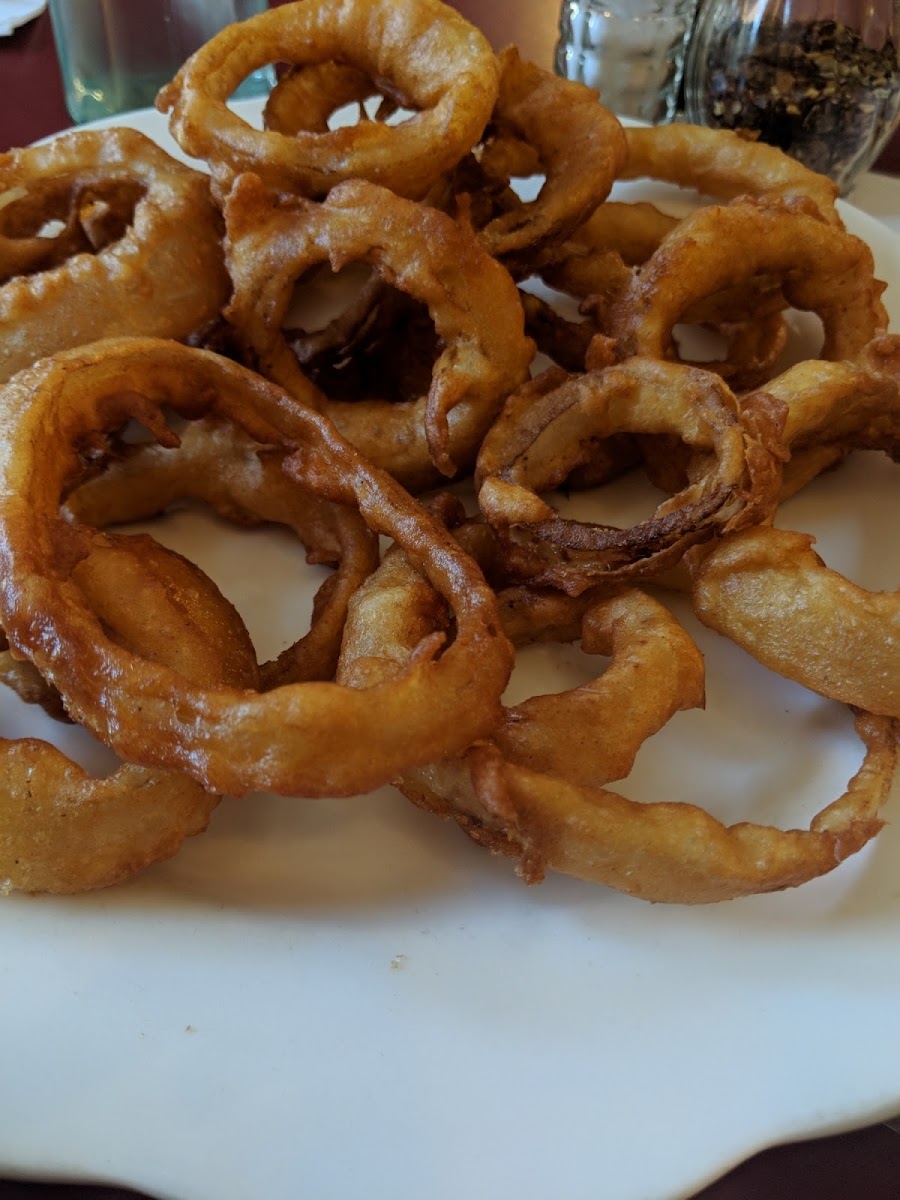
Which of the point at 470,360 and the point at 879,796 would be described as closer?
the point at 879,796

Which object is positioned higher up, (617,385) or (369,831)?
(617,385)

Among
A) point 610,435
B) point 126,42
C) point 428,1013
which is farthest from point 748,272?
point 126,42

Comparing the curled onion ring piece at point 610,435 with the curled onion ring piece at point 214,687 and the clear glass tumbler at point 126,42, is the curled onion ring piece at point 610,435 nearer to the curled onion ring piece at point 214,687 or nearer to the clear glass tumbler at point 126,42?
the curled onion ring piece at point 214,687

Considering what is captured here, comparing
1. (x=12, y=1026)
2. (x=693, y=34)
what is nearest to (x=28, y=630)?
(x=12, y=1026)

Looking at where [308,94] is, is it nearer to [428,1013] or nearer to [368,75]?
[368,75]

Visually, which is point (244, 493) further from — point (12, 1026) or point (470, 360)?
point (12, 1026)
